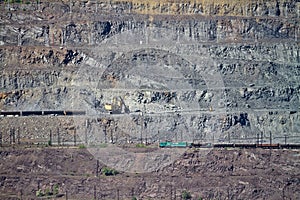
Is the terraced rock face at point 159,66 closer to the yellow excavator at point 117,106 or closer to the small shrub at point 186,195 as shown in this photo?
the yellow excavator at point 117,106

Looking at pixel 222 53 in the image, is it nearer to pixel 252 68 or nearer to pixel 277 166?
pixel 252 68

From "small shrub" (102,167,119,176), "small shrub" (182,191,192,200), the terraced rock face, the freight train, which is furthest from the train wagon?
"small shrub" (182,191,192,200)

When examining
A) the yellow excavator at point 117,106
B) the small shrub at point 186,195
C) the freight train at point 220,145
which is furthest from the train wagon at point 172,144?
the small shrub at point 186,195

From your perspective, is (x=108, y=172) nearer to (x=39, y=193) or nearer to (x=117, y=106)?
(x=39, y=193)

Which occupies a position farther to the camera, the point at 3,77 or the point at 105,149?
the point at 3,77

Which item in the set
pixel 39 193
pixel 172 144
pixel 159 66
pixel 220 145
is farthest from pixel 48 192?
pixel 159 66

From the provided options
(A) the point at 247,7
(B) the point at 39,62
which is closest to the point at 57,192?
(B) the point at 39,62
